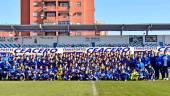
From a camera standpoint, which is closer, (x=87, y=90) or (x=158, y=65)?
(x=87, y=90)

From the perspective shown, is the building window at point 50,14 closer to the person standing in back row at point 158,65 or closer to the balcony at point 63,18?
the balcony at point 63,18

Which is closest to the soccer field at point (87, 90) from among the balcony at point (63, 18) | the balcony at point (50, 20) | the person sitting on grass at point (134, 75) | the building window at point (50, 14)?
the person sitting on grass at point (134, 75)

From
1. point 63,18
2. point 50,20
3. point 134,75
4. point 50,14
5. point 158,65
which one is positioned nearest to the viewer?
point 134,75

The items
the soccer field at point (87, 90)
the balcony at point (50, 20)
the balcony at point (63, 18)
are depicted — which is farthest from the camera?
the balcony at point (63, 18)

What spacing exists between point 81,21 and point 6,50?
187ft

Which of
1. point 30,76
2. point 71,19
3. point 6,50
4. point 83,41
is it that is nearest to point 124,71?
point 30,76

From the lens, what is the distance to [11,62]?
109 ft

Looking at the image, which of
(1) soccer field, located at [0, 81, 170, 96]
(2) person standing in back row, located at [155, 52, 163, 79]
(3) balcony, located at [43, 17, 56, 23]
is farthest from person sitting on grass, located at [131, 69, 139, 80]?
(3) balcony, located at [43, 17, 56, 23]

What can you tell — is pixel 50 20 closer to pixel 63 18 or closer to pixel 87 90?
pixel 63 18

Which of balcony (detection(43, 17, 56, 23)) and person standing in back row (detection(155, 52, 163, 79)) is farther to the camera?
balcony (detection(43, 17, 56, 23))

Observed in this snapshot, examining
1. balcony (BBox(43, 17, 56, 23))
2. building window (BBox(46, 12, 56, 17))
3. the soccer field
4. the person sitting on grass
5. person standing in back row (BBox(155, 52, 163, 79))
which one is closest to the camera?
the soccer field

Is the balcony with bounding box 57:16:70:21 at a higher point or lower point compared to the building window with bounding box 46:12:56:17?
lower

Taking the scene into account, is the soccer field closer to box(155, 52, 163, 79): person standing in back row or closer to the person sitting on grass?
the person sitting on grass

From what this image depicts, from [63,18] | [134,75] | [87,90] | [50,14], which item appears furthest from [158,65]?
[50,14]
